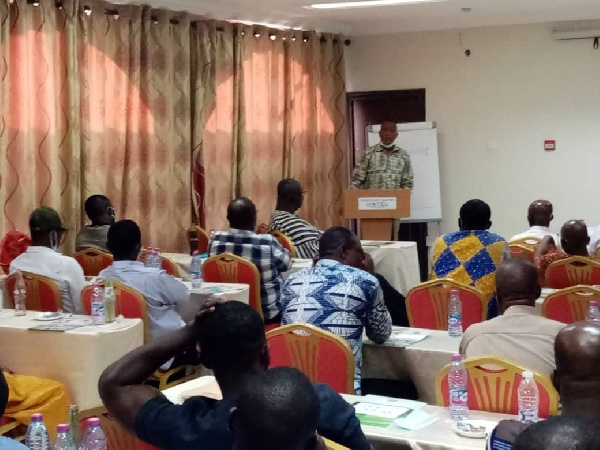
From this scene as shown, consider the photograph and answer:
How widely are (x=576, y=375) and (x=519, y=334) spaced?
0.99 m

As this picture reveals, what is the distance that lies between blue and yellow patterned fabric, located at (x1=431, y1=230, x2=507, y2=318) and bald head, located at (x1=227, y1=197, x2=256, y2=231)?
1.47 metres

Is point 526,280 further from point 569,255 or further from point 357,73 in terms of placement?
point 357,73

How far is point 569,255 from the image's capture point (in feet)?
18.1

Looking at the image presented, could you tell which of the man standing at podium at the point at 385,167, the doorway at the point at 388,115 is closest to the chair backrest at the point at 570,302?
the man standing at podium at the point at 385,167

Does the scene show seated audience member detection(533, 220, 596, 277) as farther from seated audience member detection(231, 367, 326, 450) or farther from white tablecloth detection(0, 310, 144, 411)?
seated audience member detection(231, 367, 326, 450)

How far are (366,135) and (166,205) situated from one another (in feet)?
10.4

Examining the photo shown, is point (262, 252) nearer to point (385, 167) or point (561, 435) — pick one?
point (385, 167)

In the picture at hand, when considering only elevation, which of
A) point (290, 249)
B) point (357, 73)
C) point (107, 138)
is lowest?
point (290, 249)

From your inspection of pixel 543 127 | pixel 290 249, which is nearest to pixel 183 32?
pixel 290 249

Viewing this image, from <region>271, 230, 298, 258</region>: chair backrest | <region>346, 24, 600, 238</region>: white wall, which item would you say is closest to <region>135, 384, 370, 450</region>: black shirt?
<region>271, 230, 298, 258</region>: chair backrest

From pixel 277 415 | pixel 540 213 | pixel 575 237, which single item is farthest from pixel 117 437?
pixel 540 213

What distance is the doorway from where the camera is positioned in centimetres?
991

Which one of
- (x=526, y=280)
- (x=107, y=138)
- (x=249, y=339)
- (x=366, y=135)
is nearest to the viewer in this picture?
(x=249, y=339)

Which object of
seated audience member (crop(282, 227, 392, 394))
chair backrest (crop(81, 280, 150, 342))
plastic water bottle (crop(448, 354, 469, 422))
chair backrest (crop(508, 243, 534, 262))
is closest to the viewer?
plastic water bottle (crop(448, 354, 469, 422))
